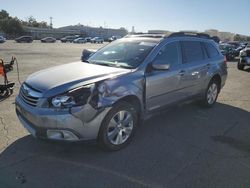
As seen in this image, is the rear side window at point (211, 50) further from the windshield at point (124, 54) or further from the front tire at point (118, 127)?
Result: the front tire at point (118, 127)

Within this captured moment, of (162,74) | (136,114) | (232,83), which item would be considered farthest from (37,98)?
(232,83)

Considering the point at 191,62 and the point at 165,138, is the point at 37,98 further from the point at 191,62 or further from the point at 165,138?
the point at 191,62

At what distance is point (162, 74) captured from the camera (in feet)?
16.5

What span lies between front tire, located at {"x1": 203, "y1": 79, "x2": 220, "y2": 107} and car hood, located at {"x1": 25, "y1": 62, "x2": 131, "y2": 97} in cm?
305

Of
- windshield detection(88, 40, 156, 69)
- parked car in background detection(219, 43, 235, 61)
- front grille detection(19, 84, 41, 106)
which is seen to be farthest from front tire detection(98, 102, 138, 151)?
parked car in background detection(219, 43, 235, 61)

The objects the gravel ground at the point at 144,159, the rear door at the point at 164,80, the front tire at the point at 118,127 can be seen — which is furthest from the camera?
the rear door at the point at 164,80

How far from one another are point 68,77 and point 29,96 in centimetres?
63

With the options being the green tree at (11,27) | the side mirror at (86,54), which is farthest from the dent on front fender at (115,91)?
the green tree at (11,27)

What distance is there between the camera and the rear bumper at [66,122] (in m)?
3.76

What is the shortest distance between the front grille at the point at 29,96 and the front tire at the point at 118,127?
3.27ft

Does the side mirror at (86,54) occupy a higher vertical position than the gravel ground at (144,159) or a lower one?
higher

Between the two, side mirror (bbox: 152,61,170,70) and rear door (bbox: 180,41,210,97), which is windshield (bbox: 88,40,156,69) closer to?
side mirror (bbox: 152,61,170,70)

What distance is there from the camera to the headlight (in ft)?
12.4

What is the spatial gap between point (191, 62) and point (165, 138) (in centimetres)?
183
